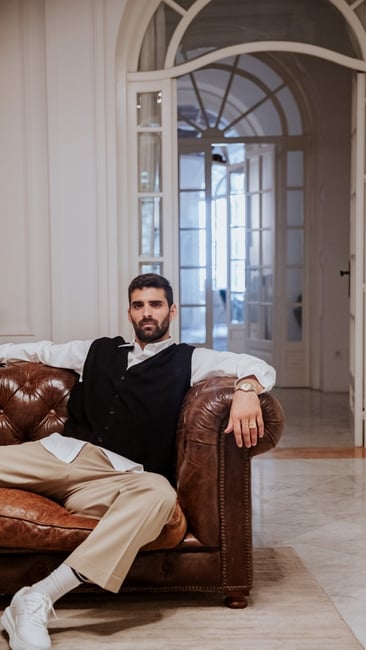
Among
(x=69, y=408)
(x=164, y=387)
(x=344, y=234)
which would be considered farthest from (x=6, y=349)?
(x=344, y=234)

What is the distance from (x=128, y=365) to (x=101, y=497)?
2.03 ft

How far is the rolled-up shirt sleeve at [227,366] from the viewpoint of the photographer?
10.0ft

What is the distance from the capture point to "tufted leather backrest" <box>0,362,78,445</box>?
342 centimetres

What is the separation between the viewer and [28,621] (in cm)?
254

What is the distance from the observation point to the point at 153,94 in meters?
5.32

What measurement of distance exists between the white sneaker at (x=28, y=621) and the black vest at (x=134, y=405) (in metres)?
0.64

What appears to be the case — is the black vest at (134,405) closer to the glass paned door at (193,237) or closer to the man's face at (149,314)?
the man's face at (149,314)

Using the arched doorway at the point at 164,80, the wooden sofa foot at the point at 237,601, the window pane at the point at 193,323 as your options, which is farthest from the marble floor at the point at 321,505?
the window pane at the point at 193,323

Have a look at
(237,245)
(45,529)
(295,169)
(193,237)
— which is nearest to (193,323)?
(237,245)

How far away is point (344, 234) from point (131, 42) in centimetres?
328

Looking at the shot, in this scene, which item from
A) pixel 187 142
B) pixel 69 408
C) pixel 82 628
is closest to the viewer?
pixel 82 628

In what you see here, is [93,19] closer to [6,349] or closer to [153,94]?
[153,94]

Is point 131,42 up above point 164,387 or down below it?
above

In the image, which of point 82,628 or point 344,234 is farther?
point 344,234
